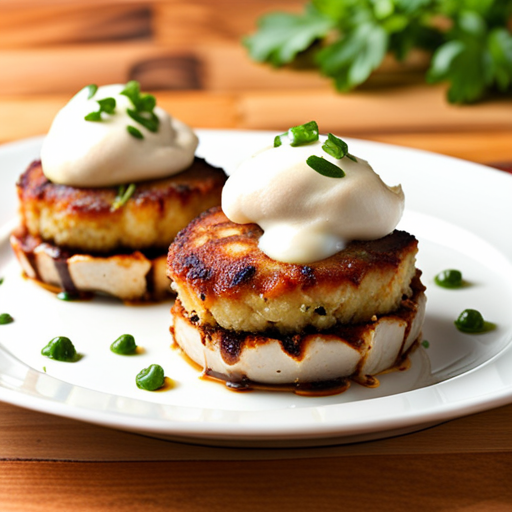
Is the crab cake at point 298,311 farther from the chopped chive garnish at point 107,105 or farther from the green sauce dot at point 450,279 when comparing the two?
the chopped chive garnish at point 107,105

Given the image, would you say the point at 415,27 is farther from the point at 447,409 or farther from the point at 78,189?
the point at 447,409

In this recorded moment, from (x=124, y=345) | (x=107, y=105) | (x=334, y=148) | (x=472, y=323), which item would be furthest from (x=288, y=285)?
(x=107, y=105)

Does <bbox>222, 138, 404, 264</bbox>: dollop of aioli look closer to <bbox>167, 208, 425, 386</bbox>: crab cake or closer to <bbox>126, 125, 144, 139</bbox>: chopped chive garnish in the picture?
<bbox>167, 208, 425, 386</bbox>: crab cake

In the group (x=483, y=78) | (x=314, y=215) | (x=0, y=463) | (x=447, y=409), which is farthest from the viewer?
(x=483, y=78)

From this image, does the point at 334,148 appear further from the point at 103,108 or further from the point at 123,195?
the point at 103,108

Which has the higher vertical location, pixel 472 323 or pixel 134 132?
pixel 134 132

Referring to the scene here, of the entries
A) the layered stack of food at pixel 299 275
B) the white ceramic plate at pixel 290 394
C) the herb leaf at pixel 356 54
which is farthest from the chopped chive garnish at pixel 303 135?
the herb leaf at pixel 356 54

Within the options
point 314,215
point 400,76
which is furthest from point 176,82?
point 314,215
